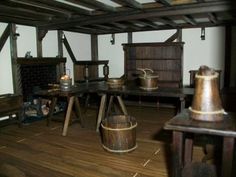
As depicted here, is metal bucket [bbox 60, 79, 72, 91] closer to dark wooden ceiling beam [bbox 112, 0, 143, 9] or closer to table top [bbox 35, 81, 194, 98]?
table top [bbox 35, 81, 194, 98]

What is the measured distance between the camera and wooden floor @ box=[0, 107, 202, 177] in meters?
2.85

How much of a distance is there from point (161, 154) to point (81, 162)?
110 cm

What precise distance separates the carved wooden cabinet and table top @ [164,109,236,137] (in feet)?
13.4

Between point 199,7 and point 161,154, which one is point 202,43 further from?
point 161,154

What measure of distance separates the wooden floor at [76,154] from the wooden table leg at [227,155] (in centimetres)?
98

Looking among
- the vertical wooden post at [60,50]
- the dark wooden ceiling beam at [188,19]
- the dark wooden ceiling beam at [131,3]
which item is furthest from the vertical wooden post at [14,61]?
the dark wooden ceiling beam at [188,19]

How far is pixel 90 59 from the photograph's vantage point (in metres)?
7.47

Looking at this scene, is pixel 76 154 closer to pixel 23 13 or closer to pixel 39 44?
pixel 23 13

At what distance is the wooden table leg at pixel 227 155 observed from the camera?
5.91ft

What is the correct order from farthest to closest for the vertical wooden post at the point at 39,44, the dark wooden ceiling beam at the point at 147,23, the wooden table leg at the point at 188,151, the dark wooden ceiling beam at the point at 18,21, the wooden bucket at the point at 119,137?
the vertical wooden post at the point at 39,44
the dark wooden ceiling beam at the point at 147,23
the dark wooden ceiling beam at the point at 18,21
the wooden bucket at the point at 119,137
the wooden table leg at the point at 188,151

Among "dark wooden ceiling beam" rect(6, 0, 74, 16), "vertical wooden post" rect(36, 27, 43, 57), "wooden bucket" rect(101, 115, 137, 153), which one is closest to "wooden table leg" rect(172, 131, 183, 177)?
"wooden bucket" rect(101, 115, 137, 153)

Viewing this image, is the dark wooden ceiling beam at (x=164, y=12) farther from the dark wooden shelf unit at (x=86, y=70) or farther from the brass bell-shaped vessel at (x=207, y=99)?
the brass bell-shaped vessel at (x=207, y=99)

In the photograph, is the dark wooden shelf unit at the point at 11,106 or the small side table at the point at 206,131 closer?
the small side table at the point at 206,131

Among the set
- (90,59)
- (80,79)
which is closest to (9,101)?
(80,79)
